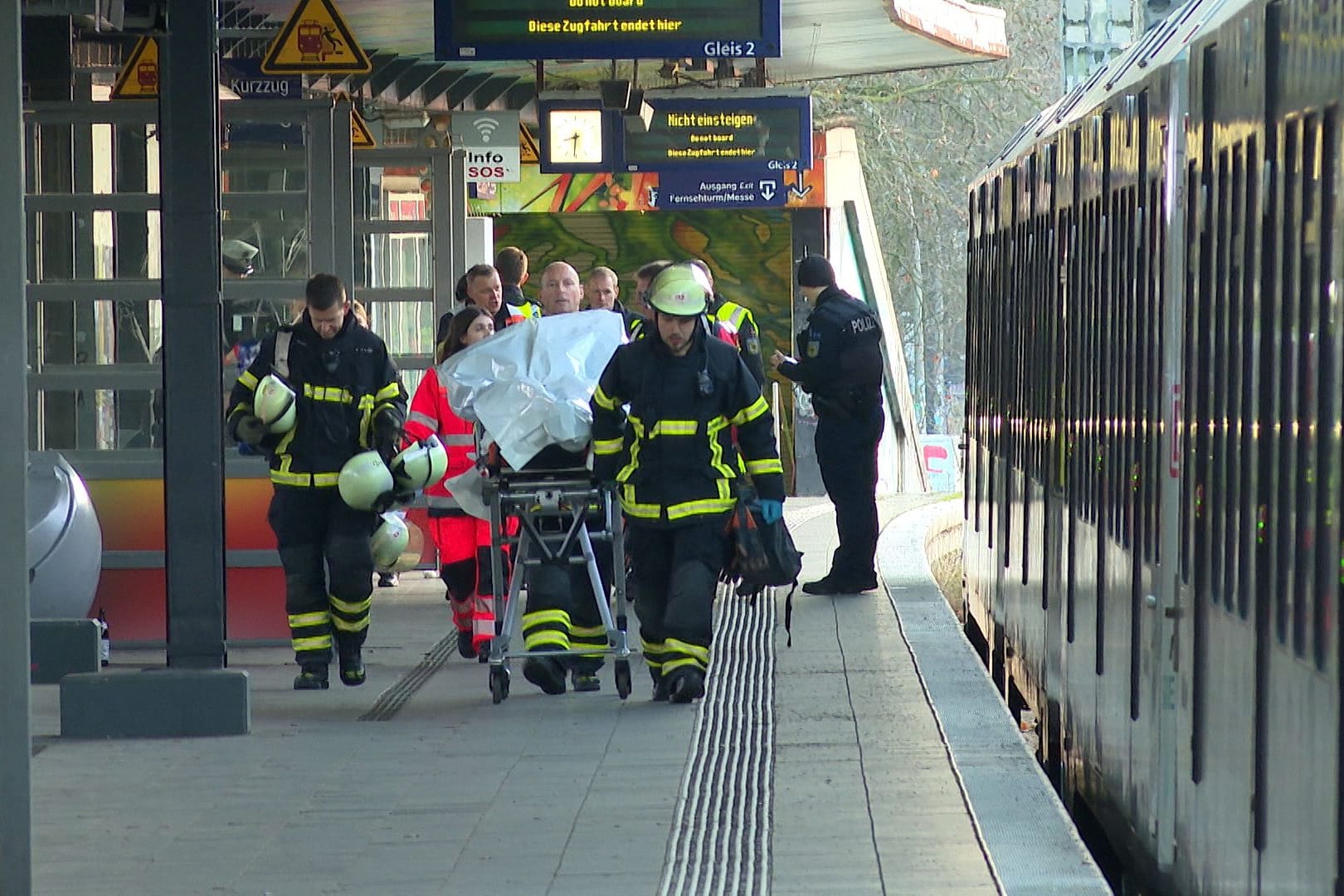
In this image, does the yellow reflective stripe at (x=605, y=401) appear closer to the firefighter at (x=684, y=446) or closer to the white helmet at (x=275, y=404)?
the firefighter at (x=684, y=446)

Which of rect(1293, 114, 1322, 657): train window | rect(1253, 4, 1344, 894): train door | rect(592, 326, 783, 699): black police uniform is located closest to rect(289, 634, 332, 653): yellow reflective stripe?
rect(592, 326, 783, 699): black police uniform

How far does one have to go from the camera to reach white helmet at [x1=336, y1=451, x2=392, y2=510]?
1004cm

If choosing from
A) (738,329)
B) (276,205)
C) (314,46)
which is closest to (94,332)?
(276,205)

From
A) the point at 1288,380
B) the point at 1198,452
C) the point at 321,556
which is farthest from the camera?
the point at 321,556

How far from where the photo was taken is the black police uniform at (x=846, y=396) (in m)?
13.1

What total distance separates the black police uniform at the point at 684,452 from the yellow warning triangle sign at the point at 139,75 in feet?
12.7

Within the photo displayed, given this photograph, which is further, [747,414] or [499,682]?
[499,682]

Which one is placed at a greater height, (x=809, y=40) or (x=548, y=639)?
(x=809, y=40)

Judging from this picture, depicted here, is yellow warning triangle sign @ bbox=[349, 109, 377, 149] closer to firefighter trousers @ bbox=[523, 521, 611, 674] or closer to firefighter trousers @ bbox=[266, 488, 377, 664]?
firefighter trousers @ bbox=[266, 488, 377, 664]

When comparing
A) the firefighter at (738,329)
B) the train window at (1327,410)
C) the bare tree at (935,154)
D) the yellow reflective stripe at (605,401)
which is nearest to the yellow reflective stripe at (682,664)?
the yellow reflective stripe at (605,401)

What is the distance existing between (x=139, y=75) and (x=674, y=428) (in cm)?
440

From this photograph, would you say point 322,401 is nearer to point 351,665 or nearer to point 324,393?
point 324,393

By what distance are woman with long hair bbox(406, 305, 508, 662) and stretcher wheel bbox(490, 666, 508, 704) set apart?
106 centimetres

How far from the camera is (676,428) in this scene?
9625 mm
